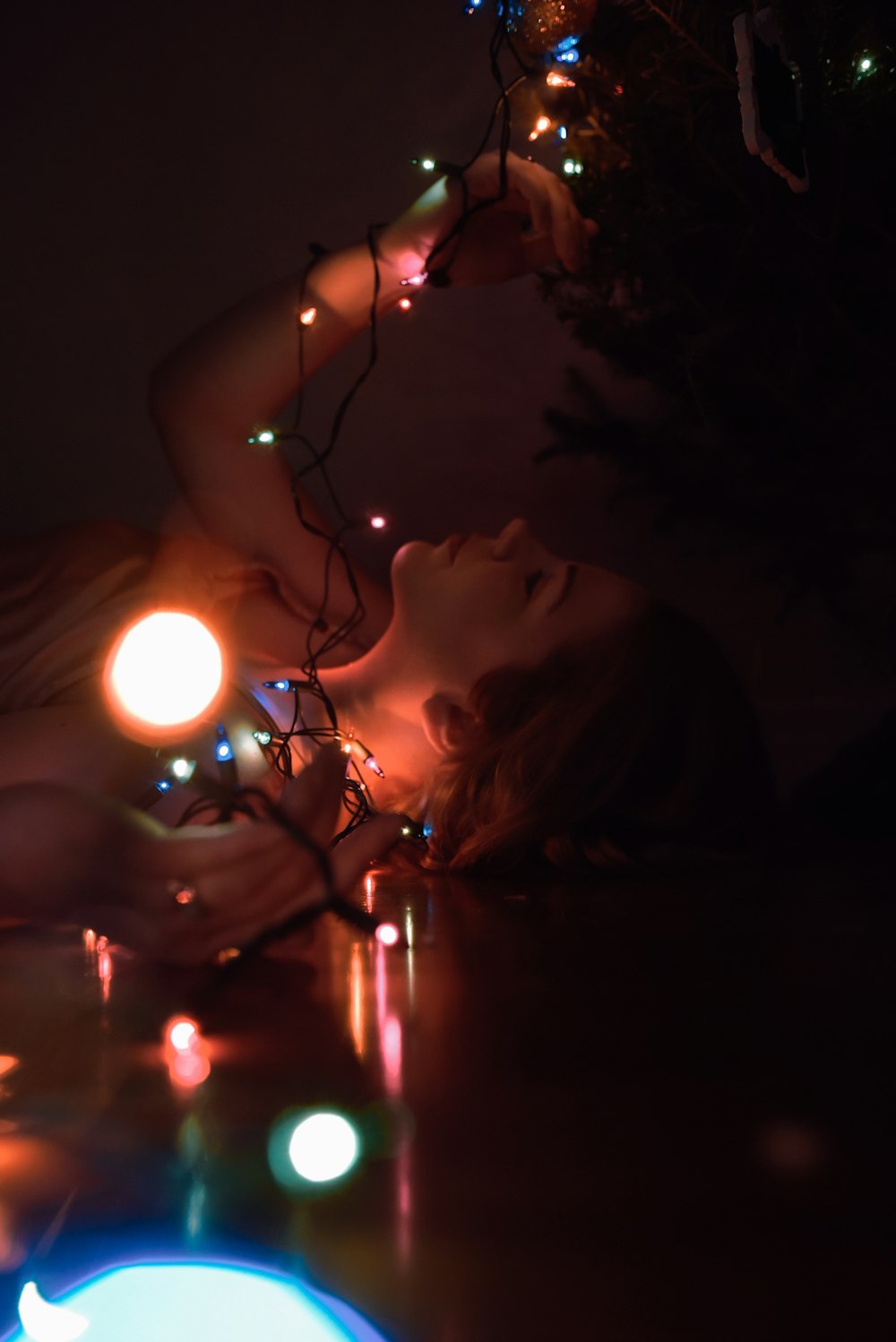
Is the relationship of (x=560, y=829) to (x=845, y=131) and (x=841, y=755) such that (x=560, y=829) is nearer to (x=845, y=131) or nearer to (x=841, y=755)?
(x=841, y=755)

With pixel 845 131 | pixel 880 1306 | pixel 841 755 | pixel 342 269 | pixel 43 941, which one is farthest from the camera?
pixel 841 755

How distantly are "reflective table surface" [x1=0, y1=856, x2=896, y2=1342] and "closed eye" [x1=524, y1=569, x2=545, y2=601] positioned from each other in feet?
1.72

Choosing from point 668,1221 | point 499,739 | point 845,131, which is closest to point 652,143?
point 845,131

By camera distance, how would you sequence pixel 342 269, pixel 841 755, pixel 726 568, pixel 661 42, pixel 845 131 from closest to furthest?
pixel 845 131, pixel 661 42, pixel 342 269, pixel 841 755, pixel 726 568

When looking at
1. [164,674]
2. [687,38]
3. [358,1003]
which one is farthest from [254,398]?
[358,1003]

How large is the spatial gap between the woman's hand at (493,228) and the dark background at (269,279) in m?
0.58

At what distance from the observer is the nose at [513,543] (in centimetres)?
129

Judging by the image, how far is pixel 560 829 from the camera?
1270 millimetres

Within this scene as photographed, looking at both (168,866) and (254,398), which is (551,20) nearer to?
(254,398)

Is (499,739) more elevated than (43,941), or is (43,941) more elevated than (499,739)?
(499,739)

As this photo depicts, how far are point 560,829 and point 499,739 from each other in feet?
0.45

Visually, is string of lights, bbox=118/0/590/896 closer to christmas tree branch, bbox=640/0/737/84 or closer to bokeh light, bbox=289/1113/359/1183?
christmas tree branch, bbox=640/0/737/84

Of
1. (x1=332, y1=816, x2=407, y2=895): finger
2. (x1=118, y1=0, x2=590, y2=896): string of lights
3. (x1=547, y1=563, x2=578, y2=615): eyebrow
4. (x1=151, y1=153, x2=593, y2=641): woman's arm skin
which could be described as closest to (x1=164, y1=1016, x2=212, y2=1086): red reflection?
(x1=332, y1=816, x2=407, y2=895): finger

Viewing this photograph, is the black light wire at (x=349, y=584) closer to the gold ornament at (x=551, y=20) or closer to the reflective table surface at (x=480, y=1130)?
the gold ornament at (x=551, y=20)
